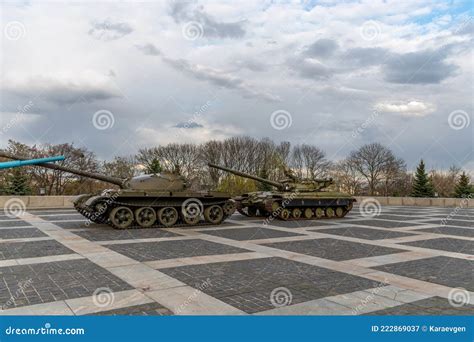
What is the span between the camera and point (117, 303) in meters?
5.42

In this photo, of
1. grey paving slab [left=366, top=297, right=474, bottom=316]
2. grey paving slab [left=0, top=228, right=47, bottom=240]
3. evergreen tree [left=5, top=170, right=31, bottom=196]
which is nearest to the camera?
grey paving slab [left=366, top=297, right=474, bottom=316]

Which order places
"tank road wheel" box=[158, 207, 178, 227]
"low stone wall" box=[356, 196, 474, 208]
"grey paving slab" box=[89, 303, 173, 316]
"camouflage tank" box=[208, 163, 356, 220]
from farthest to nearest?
"low stone wall" box=[356, 196, 474, 208] → "camouflage tank" box=[208, 163, 356, 220] → "tank road wheel" box=[158, 207, 178, 227] → "grey paving slab" box=[89, 303, 173, 316]

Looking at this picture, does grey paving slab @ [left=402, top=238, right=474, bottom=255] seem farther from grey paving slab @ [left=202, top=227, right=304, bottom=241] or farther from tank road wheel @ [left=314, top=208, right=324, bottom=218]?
tank road wheel @ [left=314, top=208, right=324, bottom=218]

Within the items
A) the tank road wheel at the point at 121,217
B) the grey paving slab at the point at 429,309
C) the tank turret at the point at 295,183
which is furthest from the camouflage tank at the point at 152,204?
the grey paving slab at the point at 429,309

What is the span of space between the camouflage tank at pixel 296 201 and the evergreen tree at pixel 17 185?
61.2 ft

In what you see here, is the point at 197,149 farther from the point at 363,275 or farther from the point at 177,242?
the point at 363,275

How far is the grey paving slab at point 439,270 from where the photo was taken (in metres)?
7.00

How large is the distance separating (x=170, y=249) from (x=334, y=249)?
12.8 ft

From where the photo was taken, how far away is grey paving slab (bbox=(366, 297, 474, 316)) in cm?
524

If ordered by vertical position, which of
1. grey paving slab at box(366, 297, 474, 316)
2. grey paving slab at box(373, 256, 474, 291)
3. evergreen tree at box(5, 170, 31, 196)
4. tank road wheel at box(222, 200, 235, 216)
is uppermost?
evergreen tree at box(5, 170, 31, 196)

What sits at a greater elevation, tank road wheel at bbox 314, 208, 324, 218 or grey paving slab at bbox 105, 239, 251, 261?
tank road wheel at bbox 314, 208, 324, 218

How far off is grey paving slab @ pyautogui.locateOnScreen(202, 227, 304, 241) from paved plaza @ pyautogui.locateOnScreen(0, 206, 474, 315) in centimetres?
14

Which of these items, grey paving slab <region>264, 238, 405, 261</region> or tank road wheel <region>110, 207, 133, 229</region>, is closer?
grey paving slab <region>264, 238, 405, 261</region>

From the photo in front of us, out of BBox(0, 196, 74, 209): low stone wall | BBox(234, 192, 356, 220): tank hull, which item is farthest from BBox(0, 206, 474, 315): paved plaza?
BBox(0, 196, 74, 209): low stone wall
